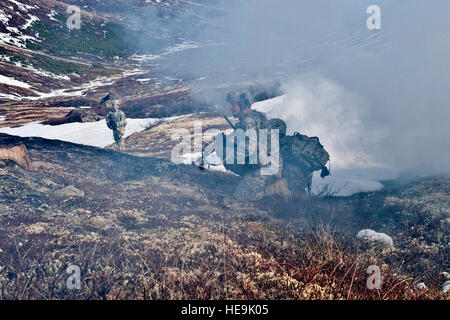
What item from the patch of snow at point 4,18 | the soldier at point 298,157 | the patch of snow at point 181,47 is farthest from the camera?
the patch of snow at point 181,47

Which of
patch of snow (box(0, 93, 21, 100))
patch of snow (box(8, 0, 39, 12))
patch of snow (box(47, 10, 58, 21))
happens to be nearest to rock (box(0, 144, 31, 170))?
patch of snow (box(0, 93, 21, 100))

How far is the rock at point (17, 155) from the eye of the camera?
652 cm

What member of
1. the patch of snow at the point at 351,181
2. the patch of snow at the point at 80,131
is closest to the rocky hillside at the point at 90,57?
the patch of snow at the point at 80,131

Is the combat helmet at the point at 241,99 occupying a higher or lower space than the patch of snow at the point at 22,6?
lower

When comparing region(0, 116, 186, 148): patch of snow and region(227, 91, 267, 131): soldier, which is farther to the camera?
region(0, 116, 186, 148): patch of snow

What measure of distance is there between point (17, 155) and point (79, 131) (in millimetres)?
11486

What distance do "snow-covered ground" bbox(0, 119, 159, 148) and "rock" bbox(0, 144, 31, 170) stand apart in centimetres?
790

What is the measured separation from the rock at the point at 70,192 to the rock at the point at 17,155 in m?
1.46

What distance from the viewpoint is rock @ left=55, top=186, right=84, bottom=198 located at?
19.2 ft

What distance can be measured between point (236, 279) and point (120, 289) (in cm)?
118

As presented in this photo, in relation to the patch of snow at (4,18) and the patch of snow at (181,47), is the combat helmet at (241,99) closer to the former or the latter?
the patch of snow at (4,18)

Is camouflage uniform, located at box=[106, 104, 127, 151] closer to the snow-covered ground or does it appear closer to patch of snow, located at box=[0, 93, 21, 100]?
the snow-covered ground

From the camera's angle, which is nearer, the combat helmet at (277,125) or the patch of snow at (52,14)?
the combat helmet at (277,125)
